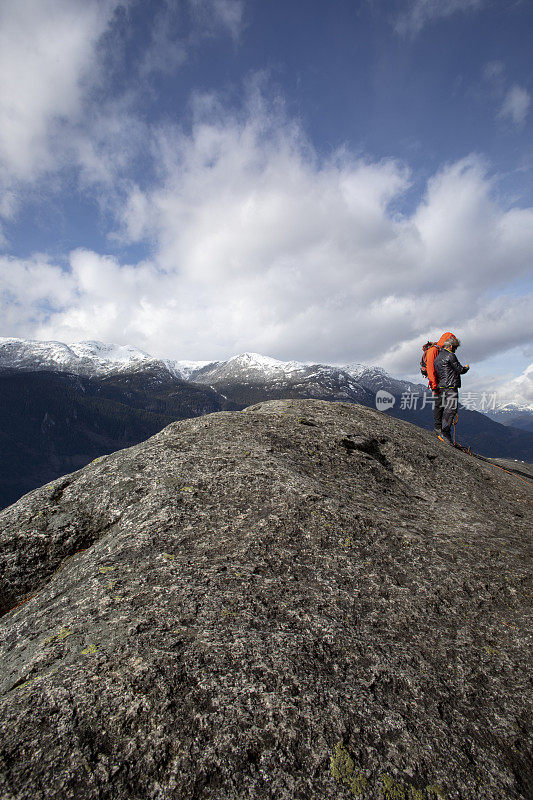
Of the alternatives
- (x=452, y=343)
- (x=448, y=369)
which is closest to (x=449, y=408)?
(x=448, y=369)

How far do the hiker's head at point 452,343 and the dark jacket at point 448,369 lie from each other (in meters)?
0.24

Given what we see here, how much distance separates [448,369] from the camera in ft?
62.2

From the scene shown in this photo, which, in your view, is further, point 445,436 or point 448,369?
point 445,436

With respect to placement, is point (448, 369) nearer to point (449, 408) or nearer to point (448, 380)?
point (448, 380)

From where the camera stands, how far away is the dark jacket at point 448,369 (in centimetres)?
1869

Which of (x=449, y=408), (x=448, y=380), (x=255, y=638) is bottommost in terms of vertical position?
(x=255, y=638)

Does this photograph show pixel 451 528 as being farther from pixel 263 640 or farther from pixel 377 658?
pixel 263 640

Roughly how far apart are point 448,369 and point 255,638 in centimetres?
1759

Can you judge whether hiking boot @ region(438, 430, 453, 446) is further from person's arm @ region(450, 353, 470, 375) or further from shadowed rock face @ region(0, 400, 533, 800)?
shadowed rock face @ region(0, 400, 533, 800)

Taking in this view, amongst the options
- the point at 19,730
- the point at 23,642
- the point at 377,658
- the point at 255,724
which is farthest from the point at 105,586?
the point at 377,658

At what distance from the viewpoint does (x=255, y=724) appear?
4148 millimetres

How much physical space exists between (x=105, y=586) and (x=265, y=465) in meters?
5.14

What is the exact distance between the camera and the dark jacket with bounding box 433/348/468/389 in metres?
18.7

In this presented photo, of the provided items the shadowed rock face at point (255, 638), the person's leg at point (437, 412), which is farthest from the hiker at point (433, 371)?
the shadowed rock face at point (255, 638)
